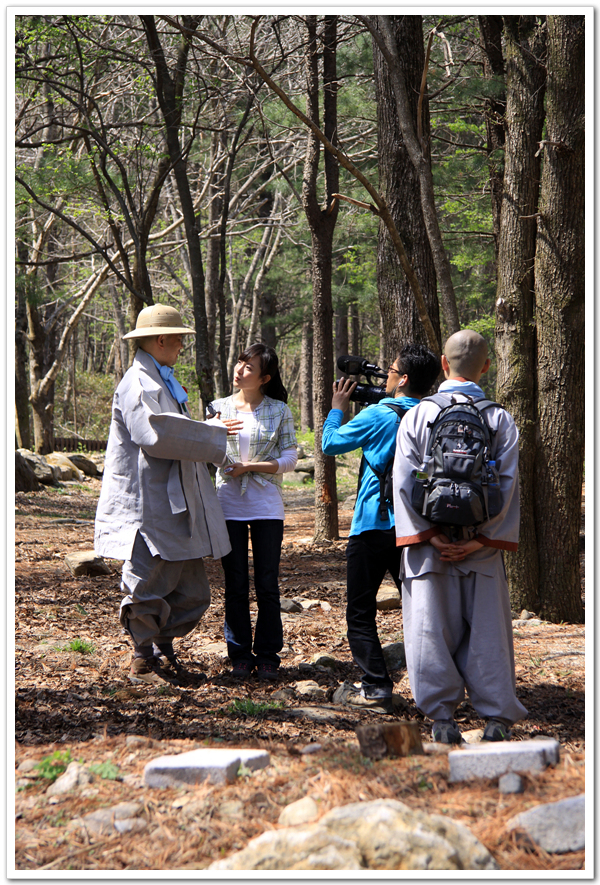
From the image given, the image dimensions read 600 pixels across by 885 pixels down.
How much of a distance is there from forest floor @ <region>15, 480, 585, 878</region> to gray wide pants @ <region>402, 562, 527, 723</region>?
0.42 meters

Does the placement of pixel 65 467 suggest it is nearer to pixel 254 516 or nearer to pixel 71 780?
pixel 254 516

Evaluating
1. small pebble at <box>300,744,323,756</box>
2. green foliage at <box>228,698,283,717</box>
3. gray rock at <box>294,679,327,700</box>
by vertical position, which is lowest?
gray rock at <box>294,679,327,700</box>

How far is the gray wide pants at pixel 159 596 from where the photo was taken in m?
3.92

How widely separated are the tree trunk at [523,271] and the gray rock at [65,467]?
37.0ft

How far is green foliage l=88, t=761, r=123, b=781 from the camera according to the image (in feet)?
9.24

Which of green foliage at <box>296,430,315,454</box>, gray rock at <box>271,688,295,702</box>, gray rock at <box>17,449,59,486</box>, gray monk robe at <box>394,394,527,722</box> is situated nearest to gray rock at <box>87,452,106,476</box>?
gray rock at <box>17,449,59,486</box>

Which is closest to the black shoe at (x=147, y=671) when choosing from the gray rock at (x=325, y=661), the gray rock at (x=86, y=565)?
the gray rock at (x=325, y=661)

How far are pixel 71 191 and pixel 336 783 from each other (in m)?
12.1

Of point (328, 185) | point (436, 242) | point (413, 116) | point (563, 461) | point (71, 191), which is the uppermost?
point (71, 191)

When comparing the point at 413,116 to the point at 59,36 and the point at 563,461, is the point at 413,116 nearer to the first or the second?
the point at 563,461

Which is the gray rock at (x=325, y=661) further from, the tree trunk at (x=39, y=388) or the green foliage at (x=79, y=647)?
the tree trunk at (x=39, y=388)

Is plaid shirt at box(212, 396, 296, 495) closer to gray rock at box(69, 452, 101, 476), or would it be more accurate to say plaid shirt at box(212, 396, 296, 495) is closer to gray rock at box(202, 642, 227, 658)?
gray rock at box(202, 642, 227, 658)

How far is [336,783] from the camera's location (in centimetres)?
259

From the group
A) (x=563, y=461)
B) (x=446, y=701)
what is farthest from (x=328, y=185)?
(x=446, y=701)
